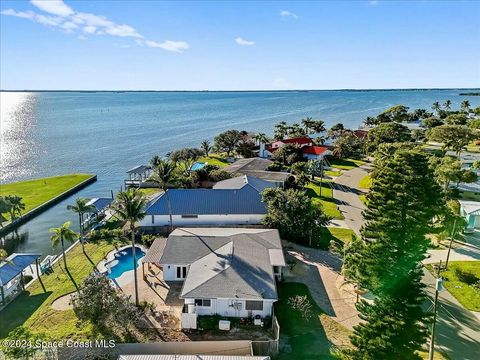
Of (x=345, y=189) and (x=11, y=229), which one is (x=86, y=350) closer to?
(x=11, y=229)

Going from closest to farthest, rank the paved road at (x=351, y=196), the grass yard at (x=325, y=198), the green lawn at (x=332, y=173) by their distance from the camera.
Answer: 1. the paved road at (x=351, y=196)
2. the grass yard at (x=325, y=198)
3. the green lawn at (x=332, y=173)

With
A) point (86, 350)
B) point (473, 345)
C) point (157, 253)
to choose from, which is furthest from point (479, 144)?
point (86, 350)

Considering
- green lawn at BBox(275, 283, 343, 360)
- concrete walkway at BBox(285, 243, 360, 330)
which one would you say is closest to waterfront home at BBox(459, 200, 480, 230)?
concrete walkway at BBox(285, 243, 360, 330)

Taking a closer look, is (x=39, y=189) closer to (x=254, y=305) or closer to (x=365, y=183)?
(x=254, y=305)

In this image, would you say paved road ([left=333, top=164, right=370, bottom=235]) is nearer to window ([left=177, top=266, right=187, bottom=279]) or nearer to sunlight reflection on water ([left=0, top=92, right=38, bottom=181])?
window ([left=177, top=266, right=187, bottom=279])

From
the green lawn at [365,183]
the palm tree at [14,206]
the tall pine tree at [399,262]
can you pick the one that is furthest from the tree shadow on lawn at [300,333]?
the palm tree at [14,206]

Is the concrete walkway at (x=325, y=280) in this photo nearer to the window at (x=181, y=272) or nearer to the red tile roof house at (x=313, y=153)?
the window at (x=181, y=272)

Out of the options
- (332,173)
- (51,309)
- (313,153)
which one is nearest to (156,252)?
(51,309)
